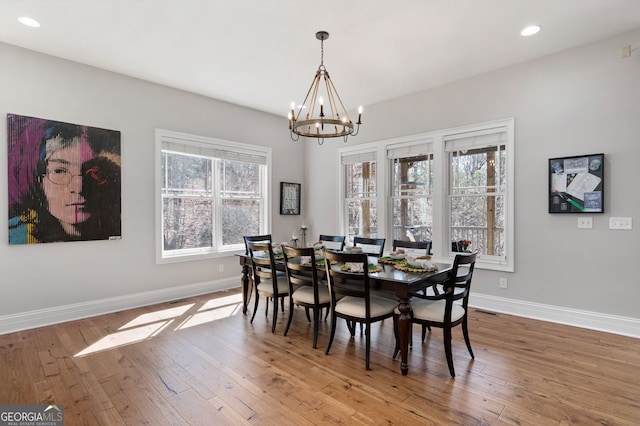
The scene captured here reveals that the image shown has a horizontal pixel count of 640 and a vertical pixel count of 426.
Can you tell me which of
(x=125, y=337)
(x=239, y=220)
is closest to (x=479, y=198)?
(x=239, y=220)

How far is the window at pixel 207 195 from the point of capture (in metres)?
4.72

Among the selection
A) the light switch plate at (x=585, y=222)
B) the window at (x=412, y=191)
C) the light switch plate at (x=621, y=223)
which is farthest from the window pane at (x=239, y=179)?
the light switch plate at (x=621, y=223)

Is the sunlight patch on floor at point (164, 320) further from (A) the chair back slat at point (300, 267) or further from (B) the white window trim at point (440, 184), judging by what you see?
(B) the white window trim at point (440, 184)

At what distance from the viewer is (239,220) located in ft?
18.3

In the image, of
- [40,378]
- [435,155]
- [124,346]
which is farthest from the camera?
[435,155]

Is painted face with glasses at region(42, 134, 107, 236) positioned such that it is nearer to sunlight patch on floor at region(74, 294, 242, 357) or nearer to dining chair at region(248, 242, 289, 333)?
sunlight patch on floor at region(74, 294, 242, 357)

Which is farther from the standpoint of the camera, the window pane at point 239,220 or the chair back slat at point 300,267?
the window pane at point 239,220

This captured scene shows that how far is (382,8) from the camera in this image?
9.31ft

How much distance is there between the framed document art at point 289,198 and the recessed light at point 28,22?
3.80 meters

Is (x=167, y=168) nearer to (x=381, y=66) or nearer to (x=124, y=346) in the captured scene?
(x=124, y=346)

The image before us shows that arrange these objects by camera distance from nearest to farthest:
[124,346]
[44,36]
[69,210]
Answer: [124,346] → [44,36] → [69,210]

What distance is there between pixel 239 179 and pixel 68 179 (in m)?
2.36

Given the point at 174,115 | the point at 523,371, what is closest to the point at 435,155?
the point at 523,371

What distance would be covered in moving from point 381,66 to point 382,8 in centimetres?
117
